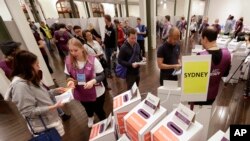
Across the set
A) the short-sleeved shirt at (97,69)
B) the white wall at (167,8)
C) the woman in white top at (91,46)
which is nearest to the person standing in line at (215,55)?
the short-sleeved shirt at (97,69)

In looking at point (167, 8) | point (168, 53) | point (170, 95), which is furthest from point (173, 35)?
point (167, 8)

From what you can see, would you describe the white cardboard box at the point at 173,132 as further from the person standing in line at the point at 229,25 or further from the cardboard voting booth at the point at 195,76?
the person standing in line at the point at 229,25

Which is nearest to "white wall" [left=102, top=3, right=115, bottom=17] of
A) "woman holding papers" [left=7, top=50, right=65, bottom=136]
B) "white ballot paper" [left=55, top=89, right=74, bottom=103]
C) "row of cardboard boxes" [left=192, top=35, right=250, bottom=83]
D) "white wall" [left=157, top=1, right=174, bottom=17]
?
"white wall" [left=157, top=1, right=174, bottom=17]

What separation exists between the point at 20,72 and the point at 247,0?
37.7 feet

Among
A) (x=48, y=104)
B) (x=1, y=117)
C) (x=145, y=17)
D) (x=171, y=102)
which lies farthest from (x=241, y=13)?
(x=1, y=117)

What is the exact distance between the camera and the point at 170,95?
3.98 ft

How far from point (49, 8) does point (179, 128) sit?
34.6 feet

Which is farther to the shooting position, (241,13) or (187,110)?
(241,13)

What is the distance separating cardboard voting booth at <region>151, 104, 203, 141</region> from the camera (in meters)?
0.79

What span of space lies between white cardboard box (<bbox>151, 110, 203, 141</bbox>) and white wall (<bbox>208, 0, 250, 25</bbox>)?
35.7ft

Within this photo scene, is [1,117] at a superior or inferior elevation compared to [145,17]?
inferior

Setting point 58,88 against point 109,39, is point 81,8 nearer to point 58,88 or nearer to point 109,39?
point 109,39

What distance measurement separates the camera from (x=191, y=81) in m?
0.93

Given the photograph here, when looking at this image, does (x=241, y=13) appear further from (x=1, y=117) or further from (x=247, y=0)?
(x=1, y=117)
